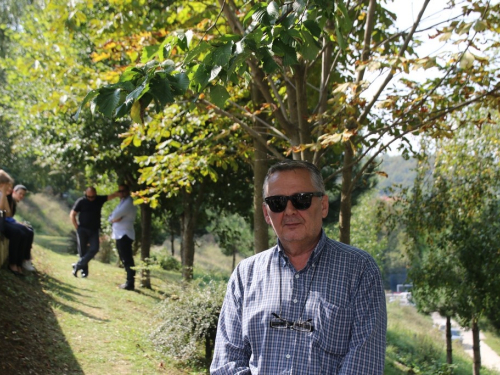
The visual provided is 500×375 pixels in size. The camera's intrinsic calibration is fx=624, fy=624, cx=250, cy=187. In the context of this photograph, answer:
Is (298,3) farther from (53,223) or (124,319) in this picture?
(53,223)

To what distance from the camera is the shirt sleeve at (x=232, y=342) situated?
9.20 feet

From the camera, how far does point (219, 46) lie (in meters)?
3.26

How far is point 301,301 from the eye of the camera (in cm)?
275

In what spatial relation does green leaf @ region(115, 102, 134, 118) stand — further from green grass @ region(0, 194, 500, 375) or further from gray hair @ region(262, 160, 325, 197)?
green grass @ region(0, 194, 500, 375)

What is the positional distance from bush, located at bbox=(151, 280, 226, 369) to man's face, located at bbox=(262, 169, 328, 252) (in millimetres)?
4985

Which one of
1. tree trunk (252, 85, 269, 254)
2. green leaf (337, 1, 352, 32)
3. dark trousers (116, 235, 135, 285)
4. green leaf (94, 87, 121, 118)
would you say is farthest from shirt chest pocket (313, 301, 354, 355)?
dark trousers (116, 235, 135, 285)

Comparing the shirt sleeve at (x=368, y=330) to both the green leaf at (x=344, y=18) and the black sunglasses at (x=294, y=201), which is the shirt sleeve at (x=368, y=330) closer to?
the black sunglasses at (x=294, y=201)

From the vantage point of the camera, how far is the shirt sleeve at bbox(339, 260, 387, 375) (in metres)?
2.56

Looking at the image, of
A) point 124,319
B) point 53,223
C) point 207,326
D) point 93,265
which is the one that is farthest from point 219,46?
point 53,223

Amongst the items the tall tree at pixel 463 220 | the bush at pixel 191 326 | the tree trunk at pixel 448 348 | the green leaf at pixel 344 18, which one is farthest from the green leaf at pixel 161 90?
the tree trunk at pixel 448 348

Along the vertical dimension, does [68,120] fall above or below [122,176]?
above

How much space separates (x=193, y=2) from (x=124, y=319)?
4581 millimetres

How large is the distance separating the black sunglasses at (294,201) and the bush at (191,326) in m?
5.00

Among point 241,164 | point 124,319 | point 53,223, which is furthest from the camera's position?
point 53,223
